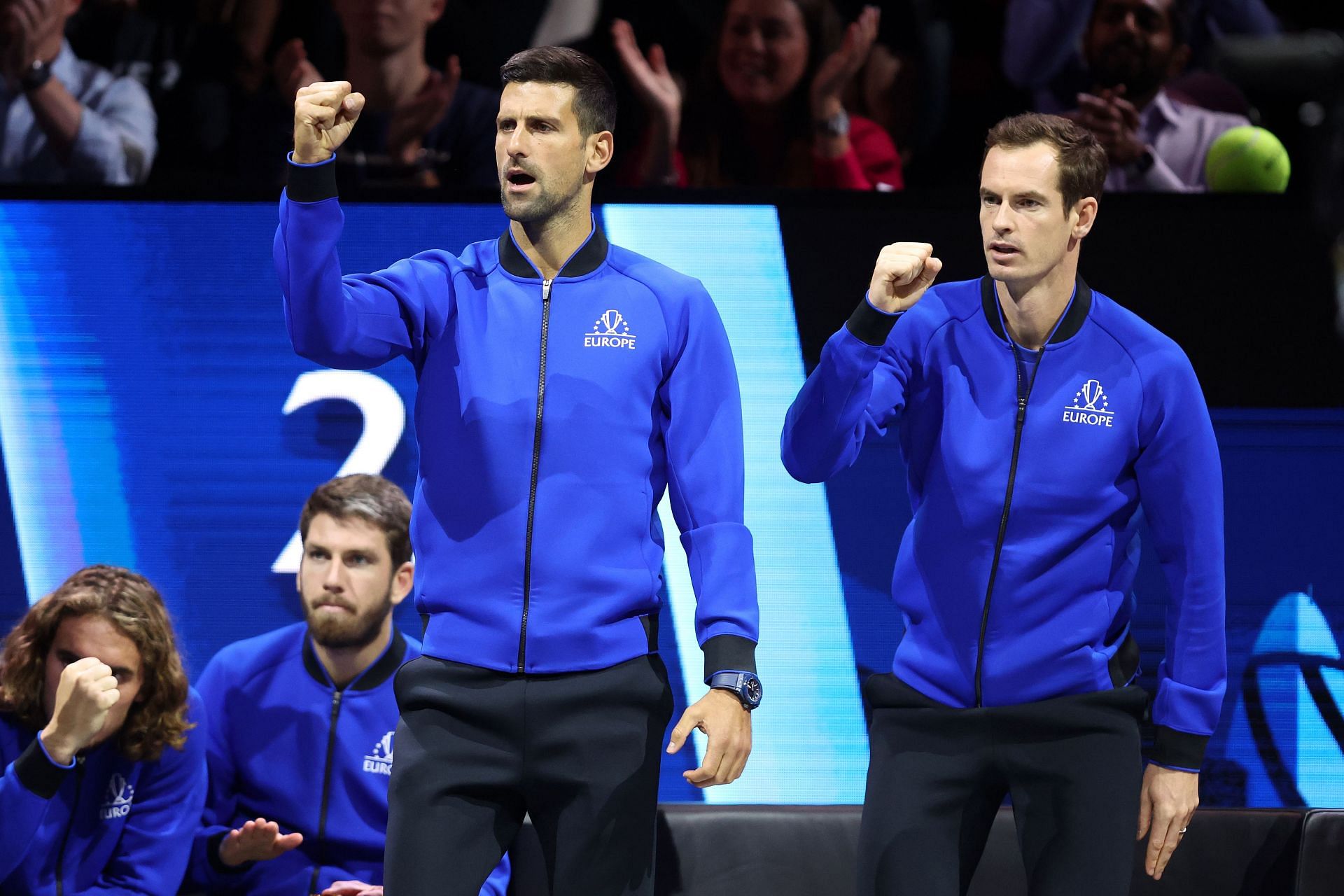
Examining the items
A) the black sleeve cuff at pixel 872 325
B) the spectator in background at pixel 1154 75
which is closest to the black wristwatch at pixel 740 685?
the black sleeve cuff at pixel 872 325

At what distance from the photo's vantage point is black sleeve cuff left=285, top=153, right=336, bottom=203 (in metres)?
2.13

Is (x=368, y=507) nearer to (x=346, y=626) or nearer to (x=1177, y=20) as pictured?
(x=346, y=626)

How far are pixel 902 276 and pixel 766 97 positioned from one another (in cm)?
230

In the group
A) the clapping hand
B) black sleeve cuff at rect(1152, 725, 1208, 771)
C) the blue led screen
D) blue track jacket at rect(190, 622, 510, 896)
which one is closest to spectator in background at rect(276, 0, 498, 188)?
the blue led screen

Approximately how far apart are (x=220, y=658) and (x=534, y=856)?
0.97 meters

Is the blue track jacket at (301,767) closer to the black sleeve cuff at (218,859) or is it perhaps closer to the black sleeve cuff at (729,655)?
the black sleeve cuff at (218,859)

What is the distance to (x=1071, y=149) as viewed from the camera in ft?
8.65

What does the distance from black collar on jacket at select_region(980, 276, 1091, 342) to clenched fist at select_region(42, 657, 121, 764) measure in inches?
72.9

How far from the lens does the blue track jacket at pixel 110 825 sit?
329cm

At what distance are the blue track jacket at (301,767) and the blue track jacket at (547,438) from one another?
1291 millimetres

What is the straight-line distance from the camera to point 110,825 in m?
3.36

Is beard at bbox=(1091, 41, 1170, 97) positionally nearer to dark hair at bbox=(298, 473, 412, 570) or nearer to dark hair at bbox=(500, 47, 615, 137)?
dark hair at bbox=(298, 473, 412, 570)

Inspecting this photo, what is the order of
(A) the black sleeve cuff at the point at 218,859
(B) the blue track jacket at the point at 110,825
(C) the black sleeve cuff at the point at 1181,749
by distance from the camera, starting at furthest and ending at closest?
(A) the black sleeve cuff at the point at 218,859 → (B) the blue track jacket at the point at 110,825 → (C) the black sleeve cuff at the point at 1181,749

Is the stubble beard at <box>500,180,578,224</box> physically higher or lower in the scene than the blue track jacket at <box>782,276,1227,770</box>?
higher
